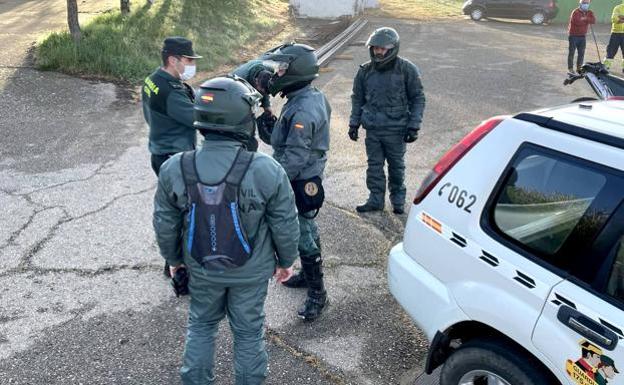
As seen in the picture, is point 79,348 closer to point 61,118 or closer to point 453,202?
point 453,202

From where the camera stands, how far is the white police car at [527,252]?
2211 mm

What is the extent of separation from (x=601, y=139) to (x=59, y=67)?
33.1ft

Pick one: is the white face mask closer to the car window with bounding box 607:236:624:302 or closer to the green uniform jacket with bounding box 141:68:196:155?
the green uniform jacket with bounding box 141:68:196:155

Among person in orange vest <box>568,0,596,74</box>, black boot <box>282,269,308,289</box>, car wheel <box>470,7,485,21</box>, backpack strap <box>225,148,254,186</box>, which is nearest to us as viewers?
backpack strap <box>225,148,254,186</box>

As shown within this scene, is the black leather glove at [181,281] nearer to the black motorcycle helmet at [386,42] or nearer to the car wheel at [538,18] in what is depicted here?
the black motorcycle helmet at [386,42]

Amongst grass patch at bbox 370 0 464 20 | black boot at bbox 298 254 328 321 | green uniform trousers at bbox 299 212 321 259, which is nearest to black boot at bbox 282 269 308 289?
black boot at bbox 298 254 328 321

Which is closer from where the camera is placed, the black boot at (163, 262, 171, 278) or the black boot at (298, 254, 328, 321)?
the black boot at (298, 254, 328, 321)

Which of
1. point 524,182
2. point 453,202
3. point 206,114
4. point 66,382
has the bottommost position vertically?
point 66,382

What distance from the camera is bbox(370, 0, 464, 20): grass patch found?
70.6ft

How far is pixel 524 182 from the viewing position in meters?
2.55

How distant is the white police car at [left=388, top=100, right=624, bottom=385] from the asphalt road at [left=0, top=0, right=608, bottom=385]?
0.87 meters

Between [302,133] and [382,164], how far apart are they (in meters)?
2.12

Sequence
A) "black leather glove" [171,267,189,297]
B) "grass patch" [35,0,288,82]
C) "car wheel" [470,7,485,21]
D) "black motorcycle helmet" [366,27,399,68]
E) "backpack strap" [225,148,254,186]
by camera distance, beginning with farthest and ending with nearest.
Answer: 1. "car wheel" [470,7,485,21]
2. "grass patch" [35,0,288,82]
3. "black motorcycle helmet" [366,27,399,68]
4. "black leather glove" [171,267,189,297]
5. "backpack strap" [225,148,254,186]

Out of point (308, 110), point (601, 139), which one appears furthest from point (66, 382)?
point (601, 139)
